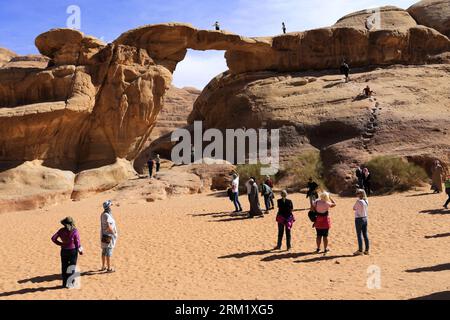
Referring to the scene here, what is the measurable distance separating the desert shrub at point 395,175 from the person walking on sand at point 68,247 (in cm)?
1396

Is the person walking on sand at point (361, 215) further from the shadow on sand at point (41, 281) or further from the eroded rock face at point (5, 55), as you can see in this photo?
the eroded rock face at point (5, 55)

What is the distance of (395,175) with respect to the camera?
1877 centimetres

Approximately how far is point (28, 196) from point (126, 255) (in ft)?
33.6

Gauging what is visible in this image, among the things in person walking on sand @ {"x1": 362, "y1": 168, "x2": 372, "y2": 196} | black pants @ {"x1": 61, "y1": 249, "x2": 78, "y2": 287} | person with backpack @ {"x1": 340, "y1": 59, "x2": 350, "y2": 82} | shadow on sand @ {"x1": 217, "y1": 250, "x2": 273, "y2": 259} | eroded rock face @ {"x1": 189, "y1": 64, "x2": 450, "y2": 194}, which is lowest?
shadow on sand @ {"x1": 217, "y1": 250, "x2": 273, "y2": 259}

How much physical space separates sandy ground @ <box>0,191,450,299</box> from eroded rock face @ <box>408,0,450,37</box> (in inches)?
820

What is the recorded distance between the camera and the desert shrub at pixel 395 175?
61.2 feet

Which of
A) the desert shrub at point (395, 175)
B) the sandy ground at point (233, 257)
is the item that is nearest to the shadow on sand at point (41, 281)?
the sandy ground at point (233, 257)

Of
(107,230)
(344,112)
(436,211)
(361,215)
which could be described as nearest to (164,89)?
(344,112)

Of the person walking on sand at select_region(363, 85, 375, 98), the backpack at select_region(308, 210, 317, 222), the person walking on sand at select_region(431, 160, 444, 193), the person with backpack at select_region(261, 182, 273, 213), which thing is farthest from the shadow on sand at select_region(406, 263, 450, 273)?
the person walking on sand at select_region(363, 85, 375, 98)

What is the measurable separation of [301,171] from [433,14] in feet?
68.3

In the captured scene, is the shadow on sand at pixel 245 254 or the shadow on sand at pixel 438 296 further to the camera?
the shadow on sand at pixel 245 254

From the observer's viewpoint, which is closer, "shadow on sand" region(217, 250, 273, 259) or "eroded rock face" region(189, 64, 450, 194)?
"shadow on sand" region(217, 250, 273, 259)

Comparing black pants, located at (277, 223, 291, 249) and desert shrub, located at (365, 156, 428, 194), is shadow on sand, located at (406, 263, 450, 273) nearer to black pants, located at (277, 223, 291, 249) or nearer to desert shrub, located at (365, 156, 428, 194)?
A: black pants, located at (277, 223, 291, 249)

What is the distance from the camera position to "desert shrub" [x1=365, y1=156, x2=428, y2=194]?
61.2ft
